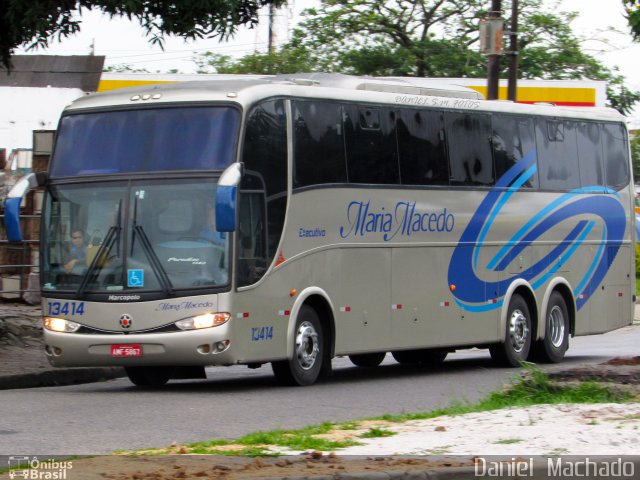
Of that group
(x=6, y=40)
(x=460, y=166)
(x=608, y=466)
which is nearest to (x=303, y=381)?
(x=460, y=166)

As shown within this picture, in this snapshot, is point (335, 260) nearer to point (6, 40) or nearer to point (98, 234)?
point (98, 234)

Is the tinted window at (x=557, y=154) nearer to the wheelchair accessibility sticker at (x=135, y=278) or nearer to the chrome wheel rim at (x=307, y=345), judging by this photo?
the chrome wheel rim at (x=307, y=345)

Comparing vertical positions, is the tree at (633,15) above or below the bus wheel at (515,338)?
above

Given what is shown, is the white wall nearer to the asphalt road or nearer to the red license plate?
the asphalt road

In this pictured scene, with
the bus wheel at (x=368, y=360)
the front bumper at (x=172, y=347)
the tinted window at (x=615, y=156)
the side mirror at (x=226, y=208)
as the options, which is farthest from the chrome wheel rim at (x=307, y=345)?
the tinted window at (x=615, y=156)

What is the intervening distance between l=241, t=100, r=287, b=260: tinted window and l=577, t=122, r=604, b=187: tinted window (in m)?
7.52

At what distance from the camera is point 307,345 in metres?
15.2

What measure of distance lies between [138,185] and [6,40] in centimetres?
377

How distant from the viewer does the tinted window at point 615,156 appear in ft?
70.7

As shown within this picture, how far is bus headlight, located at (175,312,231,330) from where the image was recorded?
13.9m

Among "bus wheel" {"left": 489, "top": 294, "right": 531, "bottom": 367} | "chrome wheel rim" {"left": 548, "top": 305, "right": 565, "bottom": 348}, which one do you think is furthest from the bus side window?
"chrome wheel rim" {"left": 548, "top": 305, "right": 565, "bottom": 348}

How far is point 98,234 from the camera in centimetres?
1441

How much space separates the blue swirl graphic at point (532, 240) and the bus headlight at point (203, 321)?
4895 mm

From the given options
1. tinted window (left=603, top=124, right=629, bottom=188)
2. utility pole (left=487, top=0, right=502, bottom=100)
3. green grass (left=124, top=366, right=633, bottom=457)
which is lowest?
green grass (left=124, top=366, right=633, bottom=457)
